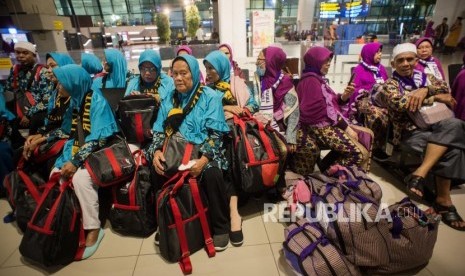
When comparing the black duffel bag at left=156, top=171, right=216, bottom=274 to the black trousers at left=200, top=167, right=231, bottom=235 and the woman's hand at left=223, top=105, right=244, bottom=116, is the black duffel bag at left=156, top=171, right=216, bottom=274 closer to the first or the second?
the black trousers at left=200, top=167, right=231, bottom=235

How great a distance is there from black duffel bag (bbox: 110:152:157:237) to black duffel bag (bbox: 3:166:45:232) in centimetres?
57

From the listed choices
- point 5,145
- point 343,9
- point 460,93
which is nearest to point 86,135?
point 5,145

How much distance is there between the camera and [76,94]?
6.02 feet

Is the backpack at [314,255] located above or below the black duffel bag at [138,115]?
below

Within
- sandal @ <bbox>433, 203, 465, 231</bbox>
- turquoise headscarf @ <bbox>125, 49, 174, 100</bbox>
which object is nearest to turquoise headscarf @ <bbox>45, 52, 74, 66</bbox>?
turquoise headscarf @ <bbox>125, 49, 174, 100</bbox>

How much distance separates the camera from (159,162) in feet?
5.85

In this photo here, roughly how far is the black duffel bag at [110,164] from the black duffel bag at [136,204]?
3.1 inches

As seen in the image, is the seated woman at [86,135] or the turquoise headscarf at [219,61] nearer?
the seated woman at [86,135]

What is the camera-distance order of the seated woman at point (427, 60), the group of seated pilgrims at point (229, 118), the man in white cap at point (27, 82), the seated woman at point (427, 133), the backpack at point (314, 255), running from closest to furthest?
1. the backpack at point (314, 255)
2. the group of seated pilgrims at point (229, 118)
3. the seated woman at point (427, 133)
4. the man in white cap at point (27, 82)
5. the seated woman at point (427, 60)

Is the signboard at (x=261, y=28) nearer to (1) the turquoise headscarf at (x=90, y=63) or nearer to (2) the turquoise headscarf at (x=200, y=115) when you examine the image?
(1) the turquoise headscarf at (x=90, y=63)

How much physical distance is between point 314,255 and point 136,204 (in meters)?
1.30

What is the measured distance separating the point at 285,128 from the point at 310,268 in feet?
4.16

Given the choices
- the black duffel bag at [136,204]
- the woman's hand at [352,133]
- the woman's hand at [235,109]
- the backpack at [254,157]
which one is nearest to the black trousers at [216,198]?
the backpack at [254,157]

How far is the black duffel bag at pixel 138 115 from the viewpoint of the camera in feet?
6.55
